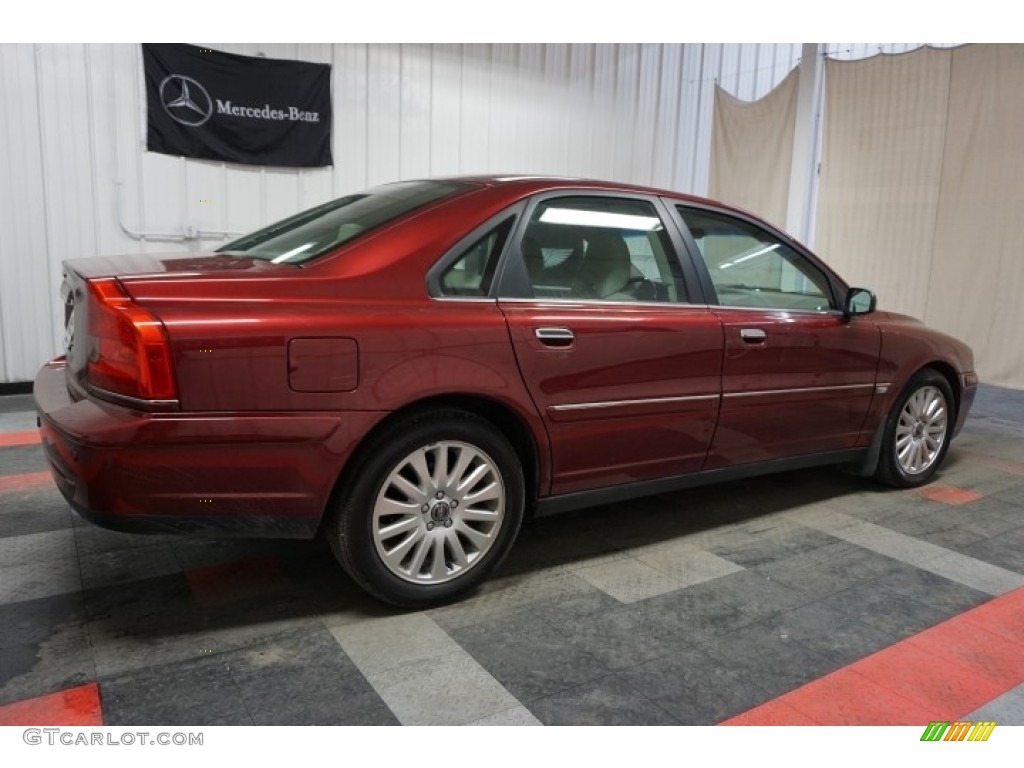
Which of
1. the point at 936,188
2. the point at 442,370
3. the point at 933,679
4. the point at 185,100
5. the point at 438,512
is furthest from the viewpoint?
the point at 936,188

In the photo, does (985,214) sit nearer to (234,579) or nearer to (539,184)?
(539,184)

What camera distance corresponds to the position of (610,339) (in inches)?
108

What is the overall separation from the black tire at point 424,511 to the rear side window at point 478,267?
1.31ft

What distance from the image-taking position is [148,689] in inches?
80.4

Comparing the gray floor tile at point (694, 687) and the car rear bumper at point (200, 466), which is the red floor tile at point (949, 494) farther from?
the car rear bumper at point (200, 466)

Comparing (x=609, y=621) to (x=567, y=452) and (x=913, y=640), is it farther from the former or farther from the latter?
(x=913, y=640)

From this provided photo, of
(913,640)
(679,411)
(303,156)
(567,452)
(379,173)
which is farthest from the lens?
(379,173)

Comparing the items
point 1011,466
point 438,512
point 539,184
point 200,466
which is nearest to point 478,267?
point 539,184

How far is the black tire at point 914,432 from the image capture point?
394 centimetres

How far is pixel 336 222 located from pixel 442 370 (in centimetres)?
79

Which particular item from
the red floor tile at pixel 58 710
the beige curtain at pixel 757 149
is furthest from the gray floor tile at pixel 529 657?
the beige curtain at pixel 757 149

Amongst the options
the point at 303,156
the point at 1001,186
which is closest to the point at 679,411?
the point at 303,156

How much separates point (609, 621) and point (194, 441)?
4.58ft

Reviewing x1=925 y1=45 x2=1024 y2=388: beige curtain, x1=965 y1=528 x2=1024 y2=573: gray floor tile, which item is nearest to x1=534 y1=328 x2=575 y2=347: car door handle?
x1=965 y1=528 x2=1024 y2=573: gray floor tile
